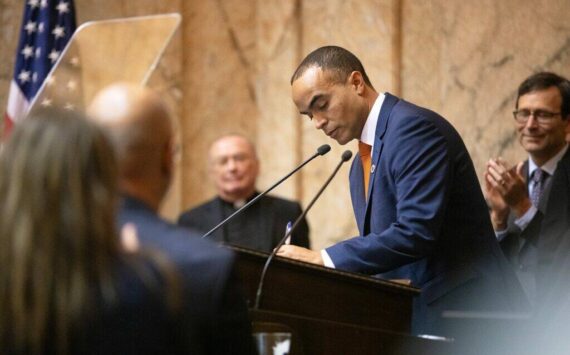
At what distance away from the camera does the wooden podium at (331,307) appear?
13.0ft

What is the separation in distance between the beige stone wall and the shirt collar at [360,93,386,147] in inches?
75.9

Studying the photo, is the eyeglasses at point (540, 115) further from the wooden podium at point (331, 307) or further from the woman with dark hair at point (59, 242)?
the woman with dark hair at point (59, 242)

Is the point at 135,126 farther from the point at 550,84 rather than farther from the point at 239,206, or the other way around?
the point at 239,206

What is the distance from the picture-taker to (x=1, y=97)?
27.1ft

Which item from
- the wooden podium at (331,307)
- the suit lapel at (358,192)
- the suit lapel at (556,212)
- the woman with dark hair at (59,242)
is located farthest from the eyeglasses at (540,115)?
the woman with dark hair at (59,242)

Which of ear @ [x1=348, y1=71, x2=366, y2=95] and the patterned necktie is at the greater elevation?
ear @ [x1=348, y1=71, x2=366, y2=95]

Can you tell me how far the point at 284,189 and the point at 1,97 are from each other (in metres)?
2.10

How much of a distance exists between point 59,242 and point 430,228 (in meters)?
2.68

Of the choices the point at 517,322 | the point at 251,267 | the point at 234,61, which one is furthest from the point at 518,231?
the point at 234,61

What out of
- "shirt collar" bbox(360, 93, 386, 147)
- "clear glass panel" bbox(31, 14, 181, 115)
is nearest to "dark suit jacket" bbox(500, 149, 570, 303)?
"shirt collar" bbox(360, 93, 386, 147)

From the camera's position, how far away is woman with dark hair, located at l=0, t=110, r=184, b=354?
6.62 ft

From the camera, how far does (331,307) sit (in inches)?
162

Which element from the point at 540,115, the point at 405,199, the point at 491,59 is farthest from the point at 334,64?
the point at 491,59

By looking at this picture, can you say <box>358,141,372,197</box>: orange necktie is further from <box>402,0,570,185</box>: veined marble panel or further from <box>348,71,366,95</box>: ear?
<box>402,0,570,185</box>: veined marble panel
